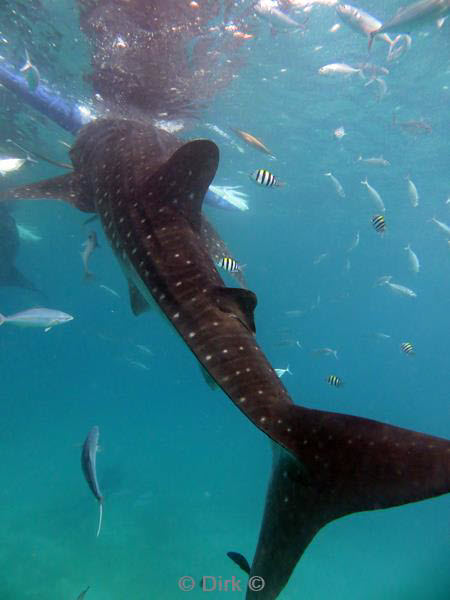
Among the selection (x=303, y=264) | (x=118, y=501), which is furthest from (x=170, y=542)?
(x=303, y=264)

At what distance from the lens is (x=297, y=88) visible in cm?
1672

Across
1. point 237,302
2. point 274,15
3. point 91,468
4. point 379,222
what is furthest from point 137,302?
point 274,15

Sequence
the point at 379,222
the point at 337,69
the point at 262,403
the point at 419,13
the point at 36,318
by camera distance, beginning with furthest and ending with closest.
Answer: the point at 337,69 → the point at 379,222 → the point at 36,318 → the point at 419,13 → the point at 262,403

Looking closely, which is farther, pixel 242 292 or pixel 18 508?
pixel 18 508

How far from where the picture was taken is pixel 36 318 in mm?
7777

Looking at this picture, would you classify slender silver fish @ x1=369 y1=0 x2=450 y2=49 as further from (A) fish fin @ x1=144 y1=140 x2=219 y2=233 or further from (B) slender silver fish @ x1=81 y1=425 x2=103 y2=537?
(B) slender silver fish @ x1=81 y1=425 x2=103 y2=537

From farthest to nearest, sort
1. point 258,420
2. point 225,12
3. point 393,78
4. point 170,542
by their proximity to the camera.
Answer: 1. point 170,542
2. point 393,78
3. point 225,12
4. point 258,420

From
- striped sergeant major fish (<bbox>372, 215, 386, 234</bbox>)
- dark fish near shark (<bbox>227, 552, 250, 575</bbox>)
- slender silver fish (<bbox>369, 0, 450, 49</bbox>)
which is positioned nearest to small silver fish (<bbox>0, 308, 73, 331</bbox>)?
dark fish near shark (<bbox>227, 552, 250, 575</bbox>)

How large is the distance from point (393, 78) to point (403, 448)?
60.7 feet

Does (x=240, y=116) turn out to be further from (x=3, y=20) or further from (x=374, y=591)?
(x=374, y=591)

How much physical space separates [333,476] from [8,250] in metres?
20.8

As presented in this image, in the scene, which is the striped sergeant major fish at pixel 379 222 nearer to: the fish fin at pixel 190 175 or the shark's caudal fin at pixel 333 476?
the fish fin at pixel 190 175

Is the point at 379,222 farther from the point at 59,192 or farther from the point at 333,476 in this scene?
the point at 333,476

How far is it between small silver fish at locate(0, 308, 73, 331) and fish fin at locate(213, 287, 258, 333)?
6.26 metres
